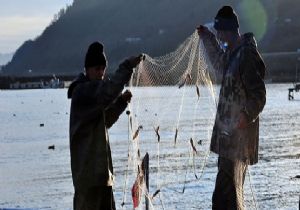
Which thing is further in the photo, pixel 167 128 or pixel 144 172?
pixel 167 128

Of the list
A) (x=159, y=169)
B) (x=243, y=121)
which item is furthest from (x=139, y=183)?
(x=159, y=169)

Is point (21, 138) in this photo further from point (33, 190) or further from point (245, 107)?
point (245, 107)

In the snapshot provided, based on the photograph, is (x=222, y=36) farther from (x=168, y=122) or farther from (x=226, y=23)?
(x=168, y=122)

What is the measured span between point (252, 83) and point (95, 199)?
1.75 m

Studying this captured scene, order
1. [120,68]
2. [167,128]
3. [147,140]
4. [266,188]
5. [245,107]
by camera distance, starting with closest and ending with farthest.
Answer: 1. [120,68]
2. [245,107]
3. [266,188]
4. [147,140]
5. [167,128]

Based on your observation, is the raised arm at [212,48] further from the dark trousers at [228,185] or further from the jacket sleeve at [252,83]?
the dark trousers at [228,185]

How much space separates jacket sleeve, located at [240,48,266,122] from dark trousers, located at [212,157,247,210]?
487 millimetres

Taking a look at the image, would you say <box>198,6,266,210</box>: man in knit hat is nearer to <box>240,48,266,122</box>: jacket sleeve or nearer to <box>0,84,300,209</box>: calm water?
<box>240,48,266,122</box>: jacket sleeve

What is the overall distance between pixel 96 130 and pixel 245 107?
136 centimetres

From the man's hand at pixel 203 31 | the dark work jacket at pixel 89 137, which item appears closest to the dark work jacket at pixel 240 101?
the man's hand at pixel 203 31

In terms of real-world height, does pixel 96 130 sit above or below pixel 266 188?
above

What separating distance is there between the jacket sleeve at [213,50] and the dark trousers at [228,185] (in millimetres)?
950

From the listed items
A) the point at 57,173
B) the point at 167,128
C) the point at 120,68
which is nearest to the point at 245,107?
the point at 120,68

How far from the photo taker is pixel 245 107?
6.99 m
